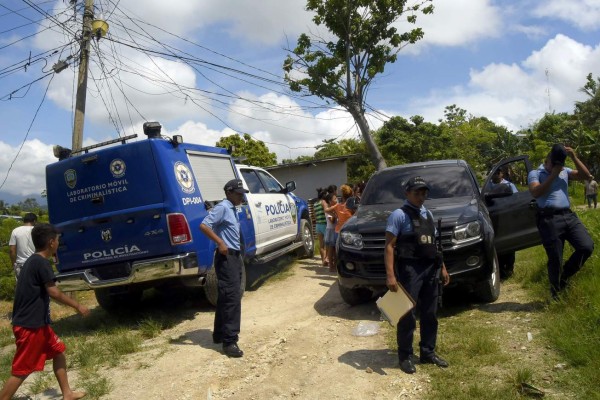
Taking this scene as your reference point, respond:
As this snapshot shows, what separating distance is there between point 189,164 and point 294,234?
3.93 m

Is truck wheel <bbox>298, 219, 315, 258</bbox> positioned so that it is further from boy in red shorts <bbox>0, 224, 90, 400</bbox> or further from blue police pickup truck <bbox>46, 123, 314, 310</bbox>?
boy in red shorts <bbox>0, 224, 90, 400</bbox>

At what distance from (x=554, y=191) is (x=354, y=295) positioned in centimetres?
252

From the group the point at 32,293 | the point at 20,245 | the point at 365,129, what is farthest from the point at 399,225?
the point at 365,129

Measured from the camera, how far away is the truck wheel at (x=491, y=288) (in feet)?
18.5

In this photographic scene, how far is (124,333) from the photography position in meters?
5.90

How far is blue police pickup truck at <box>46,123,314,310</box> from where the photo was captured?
5.84 metres

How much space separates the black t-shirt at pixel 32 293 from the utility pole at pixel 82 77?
21.3ft

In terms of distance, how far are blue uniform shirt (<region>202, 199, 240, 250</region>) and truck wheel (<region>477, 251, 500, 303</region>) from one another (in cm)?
278

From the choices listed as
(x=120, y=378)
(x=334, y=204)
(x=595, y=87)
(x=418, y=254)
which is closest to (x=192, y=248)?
(x=120, y=378)

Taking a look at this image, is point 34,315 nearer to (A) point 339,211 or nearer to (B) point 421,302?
(B) point 421,302

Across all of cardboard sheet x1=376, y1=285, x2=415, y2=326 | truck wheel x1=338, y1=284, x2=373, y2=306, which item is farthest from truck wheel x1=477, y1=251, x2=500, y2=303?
cardboard sheet x1=376, y1=285, x2=415, y2=326

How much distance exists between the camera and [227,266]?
5.01m

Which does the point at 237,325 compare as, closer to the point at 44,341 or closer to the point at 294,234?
the point at 44,341

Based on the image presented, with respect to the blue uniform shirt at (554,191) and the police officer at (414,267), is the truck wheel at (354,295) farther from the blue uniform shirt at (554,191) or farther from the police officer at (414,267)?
the blue uniform shirt at (554,191)
